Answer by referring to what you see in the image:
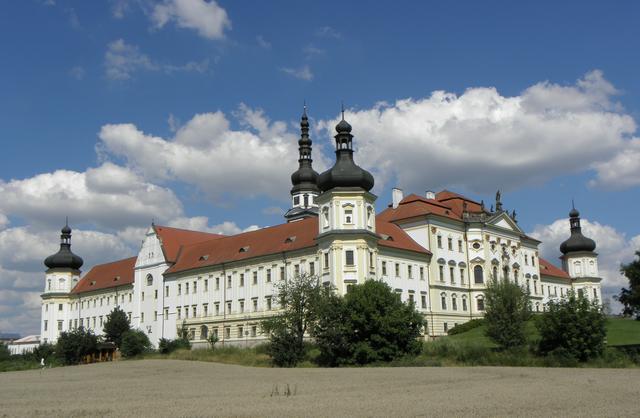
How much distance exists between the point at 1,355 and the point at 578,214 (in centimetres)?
7738

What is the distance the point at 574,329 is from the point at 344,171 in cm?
2528

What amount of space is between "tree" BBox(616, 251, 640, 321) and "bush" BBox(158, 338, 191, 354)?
4010cm

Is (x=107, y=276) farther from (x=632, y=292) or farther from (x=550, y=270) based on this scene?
(x=632, y=292)

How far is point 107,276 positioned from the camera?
312 feet

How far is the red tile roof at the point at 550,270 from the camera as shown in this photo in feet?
310

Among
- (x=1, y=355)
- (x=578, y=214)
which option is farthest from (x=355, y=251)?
(x=578, y=214)

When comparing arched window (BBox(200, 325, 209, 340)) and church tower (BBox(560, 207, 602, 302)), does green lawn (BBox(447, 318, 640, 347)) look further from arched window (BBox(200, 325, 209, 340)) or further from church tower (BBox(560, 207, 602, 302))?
church tower (BBox(560, 207, 602, 302))

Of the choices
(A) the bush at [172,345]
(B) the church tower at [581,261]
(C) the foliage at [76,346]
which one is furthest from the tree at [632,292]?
(B) the church tower at [581,261]

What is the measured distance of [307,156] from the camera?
97.8 meters

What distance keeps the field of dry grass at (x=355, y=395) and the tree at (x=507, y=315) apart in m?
8.35

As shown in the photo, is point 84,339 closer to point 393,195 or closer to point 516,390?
point 393,195

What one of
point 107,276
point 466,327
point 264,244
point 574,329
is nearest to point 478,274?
point 466,327

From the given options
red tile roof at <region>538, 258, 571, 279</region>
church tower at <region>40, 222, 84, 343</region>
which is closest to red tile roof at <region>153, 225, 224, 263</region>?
church tower at <region>40, 222, 84, 343</region>

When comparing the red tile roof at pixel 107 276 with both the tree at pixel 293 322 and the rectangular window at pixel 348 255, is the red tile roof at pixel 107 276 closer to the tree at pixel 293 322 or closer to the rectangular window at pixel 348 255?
the rectangular window at pixel 348 255
